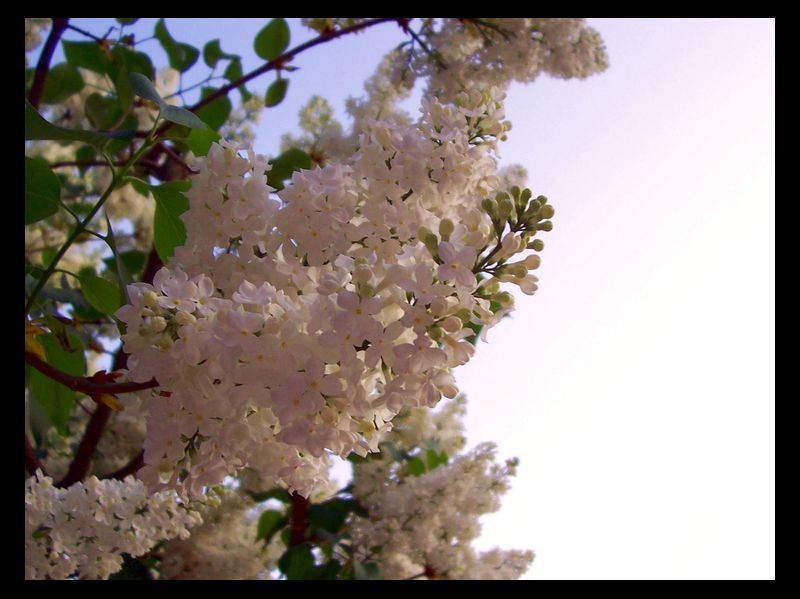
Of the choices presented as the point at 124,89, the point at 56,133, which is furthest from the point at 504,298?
the point at 124,89

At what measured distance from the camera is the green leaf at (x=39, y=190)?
1.46m

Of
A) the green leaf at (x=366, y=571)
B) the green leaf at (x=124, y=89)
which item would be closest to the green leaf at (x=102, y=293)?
the green leaf at (x=124, y=89)

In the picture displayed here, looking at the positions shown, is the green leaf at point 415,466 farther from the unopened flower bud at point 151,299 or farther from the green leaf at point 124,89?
the unopened flower bud at point 151,299

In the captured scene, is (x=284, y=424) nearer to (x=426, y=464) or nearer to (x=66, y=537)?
(x=66, y=537)

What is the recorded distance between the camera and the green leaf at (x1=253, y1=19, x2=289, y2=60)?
253 cm

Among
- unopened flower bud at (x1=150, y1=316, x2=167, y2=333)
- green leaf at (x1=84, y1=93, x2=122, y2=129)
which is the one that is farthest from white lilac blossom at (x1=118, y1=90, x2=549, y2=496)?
green leaf at (x1=84, y1=93, x2=122, y2=129)

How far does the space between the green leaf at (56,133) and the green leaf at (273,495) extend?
77.7 inches

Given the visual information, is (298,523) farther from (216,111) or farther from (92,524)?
(216,111)

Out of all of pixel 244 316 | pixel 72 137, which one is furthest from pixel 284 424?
pixel 72 137

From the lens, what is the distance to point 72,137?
1317 mm

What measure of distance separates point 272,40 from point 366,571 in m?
2.03

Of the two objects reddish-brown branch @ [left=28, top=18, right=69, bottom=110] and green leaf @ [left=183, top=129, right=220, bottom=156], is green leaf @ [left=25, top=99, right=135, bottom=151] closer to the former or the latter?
green leaf @ [left=183, top=129, right=220, bottom=156]

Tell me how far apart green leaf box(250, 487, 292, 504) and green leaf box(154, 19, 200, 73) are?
1.81 meters
